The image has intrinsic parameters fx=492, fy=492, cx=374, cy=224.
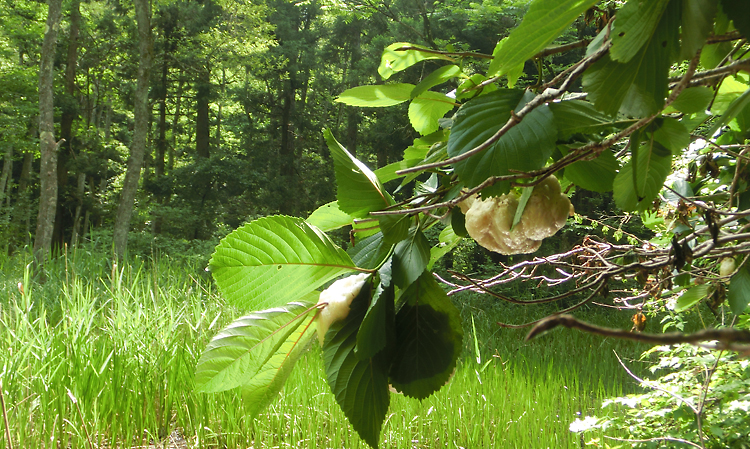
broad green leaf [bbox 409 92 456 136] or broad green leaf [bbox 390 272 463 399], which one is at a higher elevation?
A: broad green leaf [bbox 409 92 456 136]

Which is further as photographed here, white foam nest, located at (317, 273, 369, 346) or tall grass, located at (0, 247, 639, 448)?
tall grass, located at (0, 247, 639, 448)

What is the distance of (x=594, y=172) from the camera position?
0.91 feet

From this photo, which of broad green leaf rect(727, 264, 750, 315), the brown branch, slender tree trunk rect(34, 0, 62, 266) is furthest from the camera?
slender tree trunk rect(34, 0, 62, 266)

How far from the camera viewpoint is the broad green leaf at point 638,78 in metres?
0.19

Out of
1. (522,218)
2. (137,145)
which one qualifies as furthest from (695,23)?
(137,145)

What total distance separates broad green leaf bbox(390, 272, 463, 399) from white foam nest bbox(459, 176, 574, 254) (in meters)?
0.04

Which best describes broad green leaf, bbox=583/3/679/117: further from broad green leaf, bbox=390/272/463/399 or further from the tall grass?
the tall grass

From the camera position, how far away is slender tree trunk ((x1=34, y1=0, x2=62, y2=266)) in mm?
4820

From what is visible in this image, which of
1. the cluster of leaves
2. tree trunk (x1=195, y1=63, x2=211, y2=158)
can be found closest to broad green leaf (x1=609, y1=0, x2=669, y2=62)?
the cluster of leaves

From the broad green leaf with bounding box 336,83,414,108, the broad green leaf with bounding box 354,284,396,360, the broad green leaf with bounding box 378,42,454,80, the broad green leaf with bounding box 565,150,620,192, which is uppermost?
the broad green leaf with bounding box 378,42,454,80

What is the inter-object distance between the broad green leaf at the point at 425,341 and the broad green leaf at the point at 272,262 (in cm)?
5

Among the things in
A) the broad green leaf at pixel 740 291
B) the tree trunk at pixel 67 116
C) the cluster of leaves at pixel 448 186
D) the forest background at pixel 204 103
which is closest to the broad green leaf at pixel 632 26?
the cluster of leaves at pixel 448 186

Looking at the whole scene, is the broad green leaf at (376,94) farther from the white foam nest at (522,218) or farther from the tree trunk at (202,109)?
the tree trunk at (202,109)

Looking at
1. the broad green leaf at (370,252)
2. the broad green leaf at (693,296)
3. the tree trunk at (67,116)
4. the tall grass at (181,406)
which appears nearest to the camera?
the broad green leaf at (370,252)
